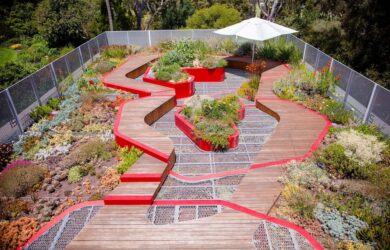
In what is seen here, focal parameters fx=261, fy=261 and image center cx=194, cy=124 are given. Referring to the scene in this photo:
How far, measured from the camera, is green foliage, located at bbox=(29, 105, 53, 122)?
8414 mm

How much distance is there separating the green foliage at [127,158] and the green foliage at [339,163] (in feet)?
13.9

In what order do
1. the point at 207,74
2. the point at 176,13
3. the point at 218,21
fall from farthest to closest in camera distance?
1. the point at 176,13
2. the point at 218,21
3. the point at 207,74

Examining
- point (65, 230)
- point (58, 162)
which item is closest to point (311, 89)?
point (58, 162)

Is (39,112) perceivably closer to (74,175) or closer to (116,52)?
(74,175)

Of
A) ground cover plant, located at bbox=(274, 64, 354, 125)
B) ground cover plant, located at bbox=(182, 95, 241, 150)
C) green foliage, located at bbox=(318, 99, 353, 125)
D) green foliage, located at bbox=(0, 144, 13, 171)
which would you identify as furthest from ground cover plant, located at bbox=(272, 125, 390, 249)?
green foliage, located at bbox=(0, 144, 13, 171)

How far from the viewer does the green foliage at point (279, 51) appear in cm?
1223

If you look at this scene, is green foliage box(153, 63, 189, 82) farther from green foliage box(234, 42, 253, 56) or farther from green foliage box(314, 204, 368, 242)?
green foliage box(314, 204, 368, 242)

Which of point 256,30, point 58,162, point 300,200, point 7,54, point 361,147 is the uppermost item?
point 256,30

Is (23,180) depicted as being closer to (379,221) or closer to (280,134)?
(280,134)

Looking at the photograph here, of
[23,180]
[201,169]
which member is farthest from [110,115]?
[201,169]

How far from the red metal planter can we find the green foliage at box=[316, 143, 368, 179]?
6.58 meters

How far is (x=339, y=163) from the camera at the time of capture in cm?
561

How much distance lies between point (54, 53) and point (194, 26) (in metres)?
10.1

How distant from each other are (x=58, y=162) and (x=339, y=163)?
6598 mm
